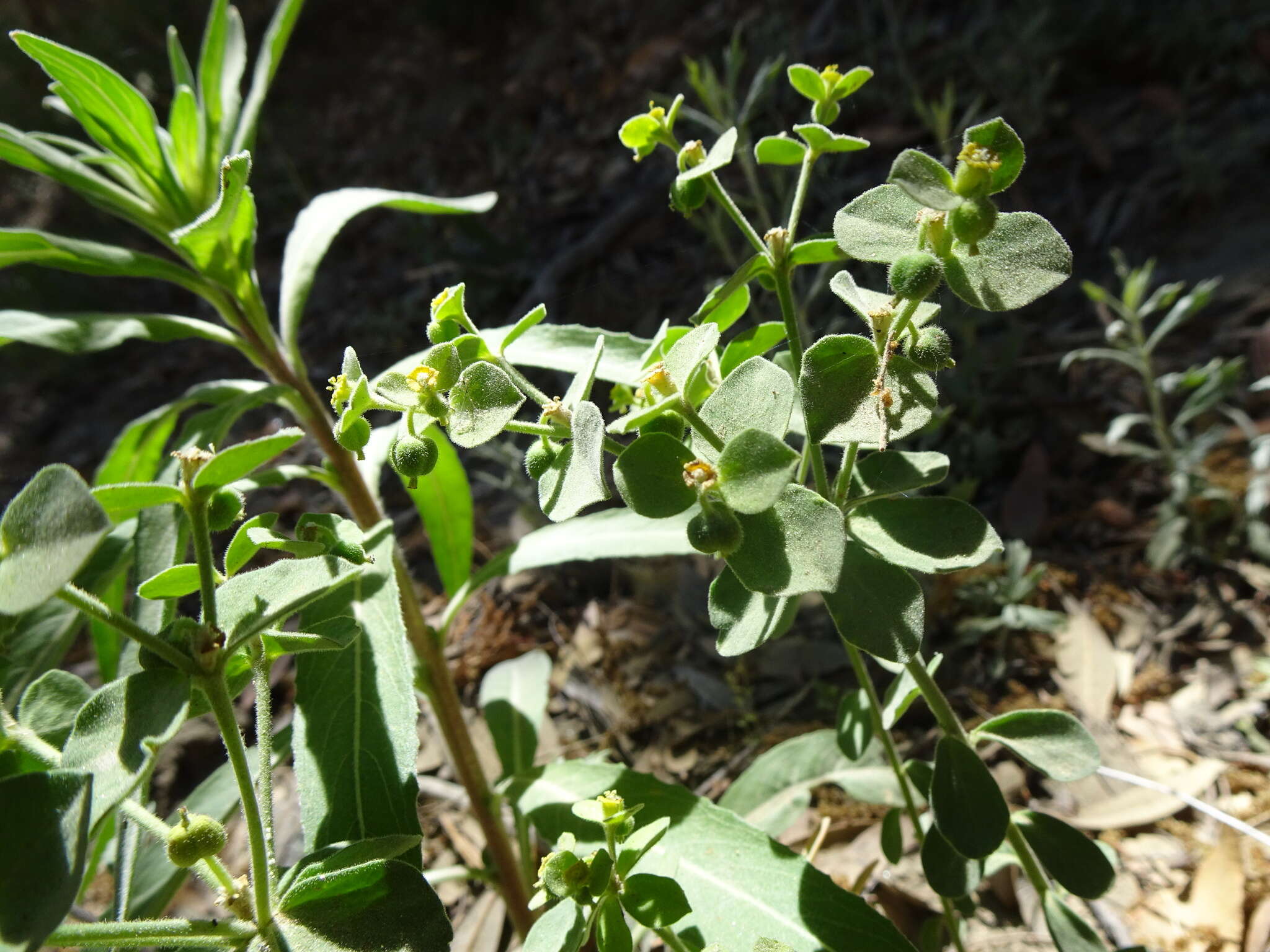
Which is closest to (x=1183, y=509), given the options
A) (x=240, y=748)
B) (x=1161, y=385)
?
(x=1161, y=385)

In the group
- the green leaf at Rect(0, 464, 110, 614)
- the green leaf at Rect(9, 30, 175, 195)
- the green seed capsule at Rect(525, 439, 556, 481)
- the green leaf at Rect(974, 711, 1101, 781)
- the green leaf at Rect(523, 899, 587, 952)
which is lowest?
the green leaf at Rect(974, 711, 1101, 781)

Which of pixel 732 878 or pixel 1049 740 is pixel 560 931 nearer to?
pixel 732 878

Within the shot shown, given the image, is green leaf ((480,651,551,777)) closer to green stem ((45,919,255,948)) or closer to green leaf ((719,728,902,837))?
green leaf ((719,728,902,837))

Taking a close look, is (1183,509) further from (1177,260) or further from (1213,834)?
(1177,260)

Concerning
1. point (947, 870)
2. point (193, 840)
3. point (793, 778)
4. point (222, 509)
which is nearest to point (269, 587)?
A: point (222, 509)

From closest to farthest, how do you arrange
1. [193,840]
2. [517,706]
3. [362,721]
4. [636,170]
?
[193,840] → [362,721] → [517,706] → [636,170]

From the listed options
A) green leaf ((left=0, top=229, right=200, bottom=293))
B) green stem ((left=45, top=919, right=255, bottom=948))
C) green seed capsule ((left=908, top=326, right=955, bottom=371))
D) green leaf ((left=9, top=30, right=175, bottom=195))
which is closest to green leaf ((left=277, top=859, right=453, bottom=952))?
green stem ((left=45, top=919, right=255, bottom=948))

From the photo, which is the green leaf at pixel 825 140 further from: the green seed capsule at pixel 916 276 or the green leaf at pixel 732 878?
the green leaf at pixel 732 878
